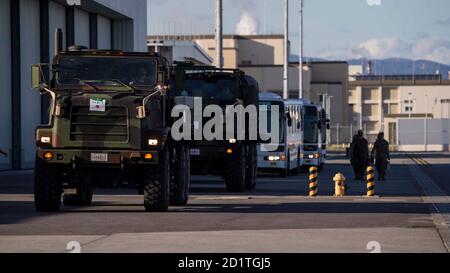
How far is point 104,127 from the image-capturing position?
23.2 m

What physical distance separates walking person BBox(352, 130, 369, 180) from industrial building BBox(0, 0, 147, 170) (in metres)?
14.1

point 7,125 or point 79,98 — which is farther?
point 7,125

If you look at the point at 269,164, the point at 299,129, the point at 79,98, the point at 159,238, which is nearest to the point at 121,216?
the point at 79,98

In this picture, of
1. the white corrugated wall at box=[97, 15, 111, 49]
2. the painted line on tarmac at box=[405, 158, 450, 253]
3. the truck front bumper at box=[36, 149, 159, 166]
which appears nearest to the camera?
the painted line on tarmac at box=[405, 158, 450, 253]

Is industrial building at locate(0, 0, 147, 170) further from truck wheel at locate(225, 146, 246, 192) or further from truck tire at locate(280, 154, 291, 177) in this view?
truck wheel at locate(225, 146, 246, 192)

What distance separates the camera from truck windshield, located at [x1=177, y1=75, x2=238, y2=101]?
33188 millimetres

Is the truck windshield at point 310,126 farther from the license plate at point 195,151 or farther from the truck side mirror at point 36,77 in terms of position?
the truck side mirror at point 36,77

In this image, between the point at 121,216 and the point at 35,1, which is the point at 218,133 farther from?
the point at 35,1

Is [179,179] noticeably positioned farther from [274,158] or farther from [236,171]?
[274,158]

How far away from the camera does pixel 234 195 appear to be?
31.8 meters

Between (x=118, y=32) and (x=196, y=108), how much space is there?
3517 cm

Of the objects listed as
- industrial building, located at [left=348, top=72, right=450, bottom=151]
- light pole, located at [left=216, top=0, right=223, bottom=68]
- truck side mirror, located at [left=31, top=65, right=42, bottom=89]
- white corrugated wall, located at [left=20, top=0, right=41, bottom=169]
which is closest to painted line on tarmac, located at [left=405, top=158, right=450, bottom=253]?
truck side mirror, located at [left=31, top=65, right=42, bottom=89]

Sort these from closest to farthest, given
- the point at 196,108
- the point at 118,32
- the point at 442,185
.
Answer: the point at 196,108
the point at 442,185
the point at 118,32

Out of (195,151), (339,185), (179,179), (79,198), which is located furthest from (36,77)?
(339,185)
